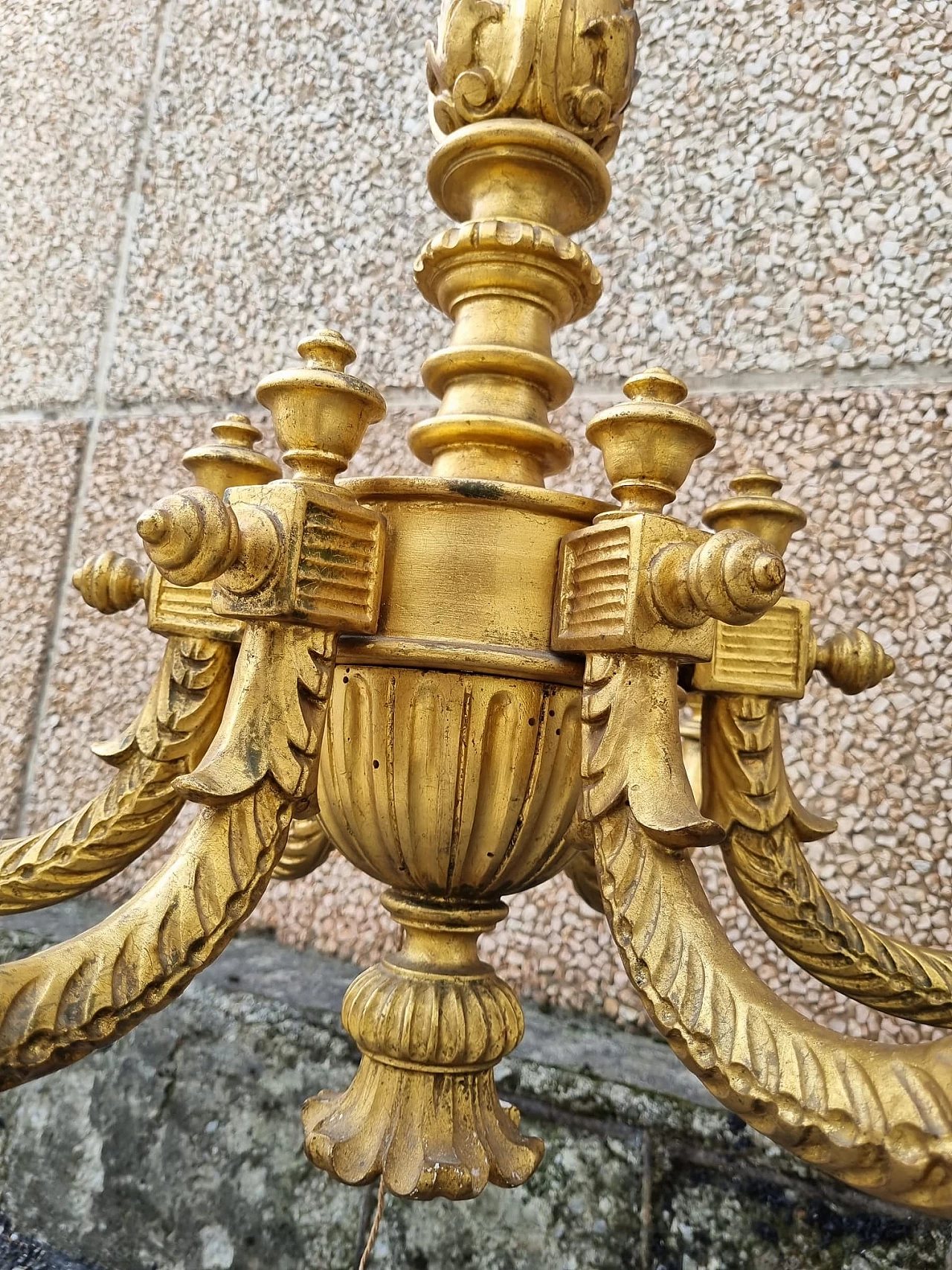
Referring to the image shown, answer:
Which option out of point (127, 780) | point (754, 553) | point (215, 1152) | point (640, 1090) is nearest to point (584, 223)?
point (754, 553)

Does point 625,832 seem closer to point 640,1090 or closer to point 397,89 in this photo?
point 640,1090

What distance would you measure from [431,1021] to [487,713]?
0.42 ft

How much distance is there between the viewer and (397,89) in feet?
2.77

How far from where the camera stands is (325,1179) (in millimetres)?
584

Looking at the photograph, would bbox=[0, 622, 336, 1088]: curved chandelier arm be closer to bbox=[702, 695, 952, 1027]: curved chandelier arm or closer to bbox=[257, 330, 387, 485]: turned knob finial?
bbox=[257, 330, 387, 485]: turned knob finial

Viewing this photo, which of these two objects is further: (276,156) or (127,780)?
(276,156)

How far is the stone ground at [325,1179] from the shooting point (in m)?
0.49

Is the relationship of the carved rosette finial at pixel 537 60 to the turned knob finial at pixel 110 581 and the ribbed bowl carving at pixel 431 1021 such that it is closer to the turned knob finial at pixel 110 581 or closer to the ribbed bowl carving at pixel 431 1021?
the turned knob finial at pixel 110 581

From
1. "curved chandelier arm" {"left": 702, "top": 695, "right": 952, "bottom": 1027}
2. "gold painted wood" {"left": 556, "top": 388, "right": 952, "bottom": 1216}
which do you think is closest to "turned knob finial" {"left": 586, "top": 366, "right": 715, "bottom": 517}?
"gold painted wood" {"left": 556, "top": 388, "right": 952, "bottom": 1216}

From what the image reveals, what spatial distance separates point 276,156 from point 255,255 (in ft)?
0.32

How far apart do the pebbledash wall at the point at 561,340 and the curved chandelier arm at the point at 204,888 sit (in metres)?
0.40

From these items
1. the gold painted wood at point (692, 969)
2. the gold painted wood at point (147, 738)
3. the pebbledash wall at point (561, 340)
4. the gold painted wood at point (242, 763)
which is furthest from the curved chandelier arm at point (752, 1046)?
the pebbledash wall at point (561, 340)

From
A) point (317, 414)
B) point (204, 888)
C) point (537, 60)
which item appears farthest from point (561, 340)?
point (204, 888)

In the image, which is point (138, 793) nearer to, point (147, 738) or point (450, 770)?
point (147, 738)
